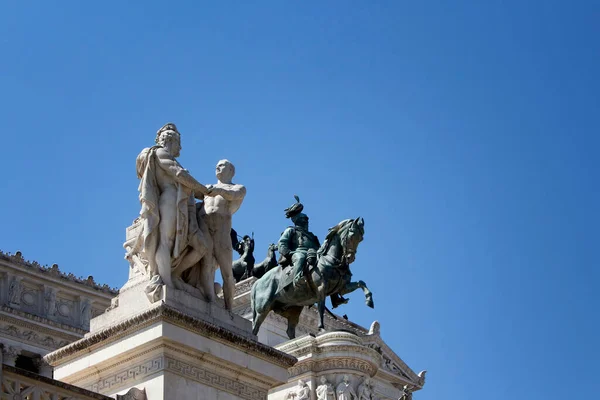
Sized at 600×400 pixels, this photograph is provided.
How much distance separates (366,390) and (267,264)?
17257 millimetres

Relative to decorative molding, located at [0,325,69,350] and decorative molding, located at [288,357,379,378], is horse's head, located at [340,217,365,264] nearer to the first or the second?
decorative molding, located at [288,357,379,378]

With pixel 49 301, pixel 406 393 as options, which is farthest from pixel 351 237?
pixel 49 301

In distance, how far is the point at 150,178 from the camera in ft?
50.5

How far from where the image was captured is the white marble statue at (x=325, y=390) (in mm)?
23469

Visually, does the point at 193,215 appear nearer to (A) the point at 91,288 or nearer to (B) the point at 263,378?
(B) the point at 263,378

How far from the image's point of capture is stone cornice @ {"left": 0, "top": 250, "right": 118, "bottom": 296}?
176 ft

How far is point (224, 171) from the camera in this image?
1636cm

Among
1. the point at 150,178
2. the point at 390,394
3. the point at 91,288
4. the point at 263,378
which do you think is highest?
the point at 91,288

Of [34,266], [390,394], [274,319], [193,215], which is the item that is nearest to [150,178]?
[193,215]

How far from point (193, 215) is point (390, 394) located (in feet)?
55.5

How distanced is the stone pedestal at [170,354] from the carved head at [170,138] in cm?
175

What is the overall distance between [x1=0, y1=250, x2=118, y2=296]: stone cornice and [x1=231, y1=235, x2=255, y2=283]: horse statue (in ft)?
37.2

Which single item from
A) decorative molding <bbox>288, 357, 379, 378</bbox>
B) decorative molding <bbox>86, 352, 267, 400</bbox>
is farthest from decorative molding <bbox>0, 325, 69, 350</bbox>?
decorative molding <bbox>86, 352, 267, 400</bbox>

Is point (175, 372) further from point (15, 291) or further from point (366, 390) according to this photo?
point (15, 291)
